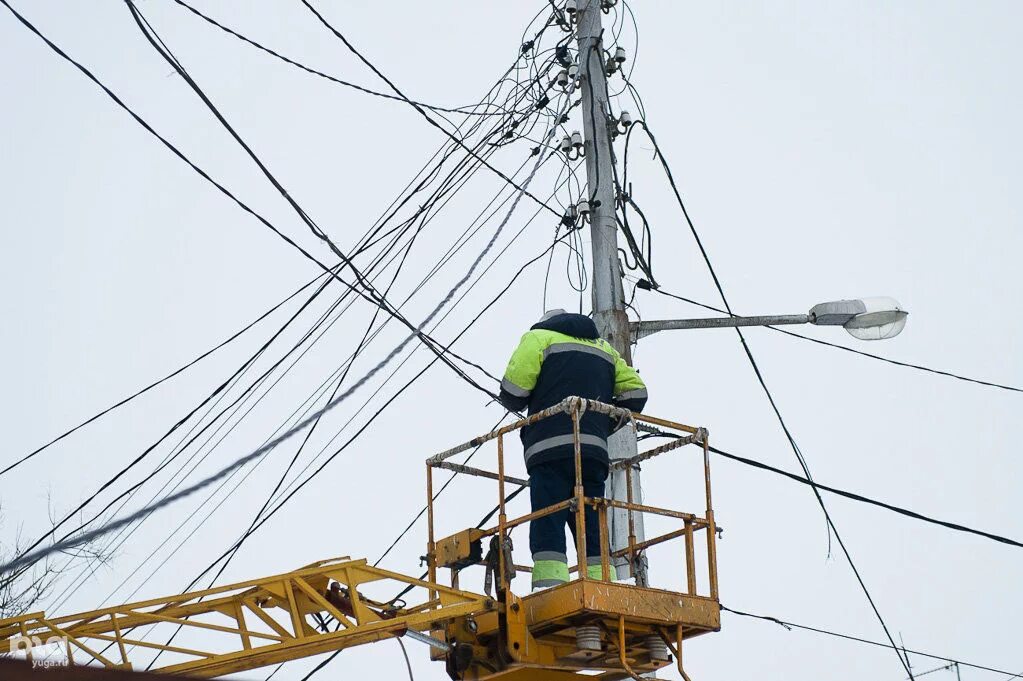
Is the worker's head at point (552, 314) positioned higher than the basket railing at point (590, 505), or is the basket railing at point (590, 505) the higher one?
the worker's head at point (552, 314)

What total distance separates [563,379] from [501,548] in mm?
1315

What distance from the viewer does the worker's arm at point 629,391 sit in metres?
11.2

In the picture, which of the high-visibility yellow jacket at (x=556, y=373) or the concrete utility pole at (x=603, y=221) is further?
the concrete utility pole at (x=603, y=221)

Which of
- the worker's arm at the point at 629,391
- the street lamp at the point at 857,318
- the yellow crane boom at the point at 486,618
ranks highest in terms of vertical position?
the street lamp at the point at 857,318

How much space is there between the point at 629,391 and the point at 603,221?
3.65 meters

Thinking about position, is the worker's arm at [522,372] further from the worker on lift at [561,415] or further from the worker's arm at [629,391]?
the worker's arm at [629,391]

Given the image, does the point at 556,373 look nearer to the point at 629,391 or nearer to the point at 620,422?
the point at 620,422

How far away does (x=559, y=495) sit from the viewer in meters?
10.5

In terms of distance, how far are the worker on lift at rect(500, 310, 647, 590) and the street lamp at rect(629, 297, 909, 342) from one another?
324 cm

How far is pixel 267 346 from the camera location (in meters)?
13.3

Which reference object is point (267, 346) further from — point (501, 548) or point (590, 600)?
point (590, 600)

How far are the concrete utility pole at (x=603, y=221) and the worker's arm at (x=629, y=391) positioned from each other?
165 centimetres

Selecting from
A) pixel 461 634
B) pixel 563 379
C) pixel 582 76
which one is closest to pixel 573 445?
pixel 563 379

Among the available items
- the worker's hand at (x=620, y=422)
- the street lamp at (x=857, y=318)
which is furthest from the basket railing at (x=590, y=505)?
the street lamp at (x=857, y=318)
